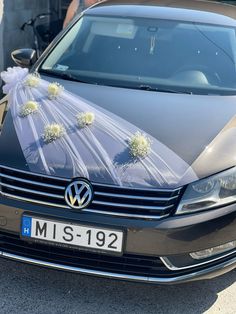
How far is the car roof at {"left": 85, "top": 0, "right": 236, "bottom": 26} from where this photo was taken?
14.0 feet

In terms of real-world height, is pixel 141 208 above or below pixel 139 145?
below

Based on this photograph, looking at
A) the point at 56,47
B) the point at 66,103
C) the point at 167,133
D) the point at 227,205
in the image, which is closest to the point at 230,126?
the point at 167,133

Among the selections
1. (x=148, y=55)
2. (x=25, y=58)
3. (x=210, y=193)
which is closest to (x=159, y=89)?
(x=148, y=55)

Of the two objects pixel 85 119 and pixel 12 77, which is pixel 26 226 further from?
pixel 12 77

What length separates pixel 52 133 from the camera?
2984 mm

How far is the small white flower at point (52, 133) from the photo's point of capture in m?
2.97

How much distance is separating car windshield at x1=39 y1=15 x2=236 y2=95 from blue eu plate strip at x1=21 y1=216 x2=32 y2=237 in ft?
4.05

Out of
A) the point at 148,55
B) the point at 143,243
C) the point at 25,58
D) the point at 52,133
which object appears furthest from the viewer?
the point at 25,58

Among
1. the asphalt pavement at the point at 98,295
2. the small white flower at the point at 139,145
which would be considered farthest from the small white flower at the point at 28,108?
the asphalt pavement at the point at 98,295

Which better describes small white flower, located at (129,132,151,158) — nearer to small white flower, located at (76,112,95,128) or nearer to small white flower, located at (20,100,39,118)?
A: small white flower, located at (76,112,95,128)

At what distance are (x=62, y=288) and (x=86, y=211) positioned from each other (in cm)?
64

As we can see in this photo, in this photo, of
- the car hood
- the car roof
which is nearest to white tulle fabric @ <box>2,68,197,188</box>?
the car hood

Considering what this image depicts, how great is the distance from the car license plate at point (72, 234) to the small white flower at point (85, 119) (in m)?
0.62

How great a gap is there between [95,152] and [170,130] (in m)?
0.46
